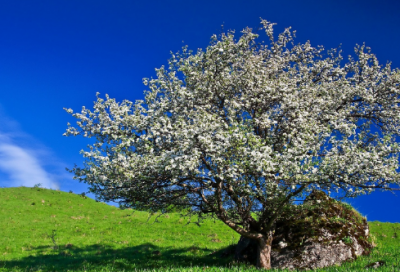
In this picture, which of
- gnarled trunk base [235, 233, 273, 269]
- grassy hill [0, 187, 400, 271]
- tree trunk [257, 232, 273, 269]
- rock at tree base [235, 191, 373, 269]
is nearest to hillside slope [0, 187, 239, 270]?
grassy hill [0, 187, 400, 271]

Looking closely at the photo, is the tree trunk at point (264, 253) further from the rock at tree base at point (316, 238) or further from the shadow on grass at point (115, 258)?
the shadow on grass at point (115, 258)

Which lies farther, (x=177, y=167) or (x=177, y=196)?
(x=177, y=196)

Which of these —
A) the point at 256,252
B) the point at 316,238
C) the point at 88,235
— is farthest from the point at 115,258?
the point at 316,238

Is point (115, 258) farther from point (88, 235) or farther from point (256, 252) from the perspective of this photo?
point (256, 252)

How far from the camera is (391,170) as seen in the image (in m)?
14.1

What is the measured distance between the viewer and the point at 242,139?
1385 centimetres

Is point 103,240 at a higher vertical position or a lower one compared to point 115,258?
higher

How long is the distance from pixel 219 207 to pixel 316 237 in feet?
21.4

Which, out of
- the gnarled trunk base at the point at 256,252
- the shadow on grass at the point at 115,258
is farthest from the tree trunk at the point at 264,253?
the shadow on grass at the point at 115,258

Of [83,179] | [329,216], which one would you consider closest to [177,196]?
[83,179]

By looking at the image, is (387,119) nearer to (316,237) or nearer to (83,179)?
(316,237)

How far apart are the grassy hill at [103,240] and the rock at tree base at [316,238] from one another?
1.12 metres

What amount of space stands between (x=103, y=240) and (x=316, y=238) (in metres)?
21.7

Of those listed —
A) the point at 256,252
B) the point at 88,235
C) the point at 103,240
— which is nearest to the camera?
the point at 256,252
